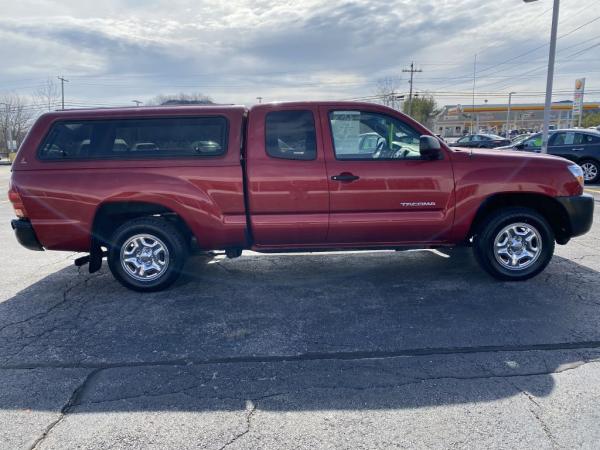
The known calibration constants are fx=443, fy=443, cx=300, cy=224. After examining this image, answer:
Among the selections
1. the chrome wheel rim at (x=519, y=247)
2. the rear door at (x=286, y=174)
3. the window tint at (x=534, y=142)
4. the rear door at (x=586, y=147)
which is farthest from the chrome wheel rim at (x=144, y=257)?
the window tint at (x=534, y=142)

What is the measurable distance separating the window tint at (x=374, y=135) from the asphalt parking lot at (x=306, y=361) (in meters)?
1.47

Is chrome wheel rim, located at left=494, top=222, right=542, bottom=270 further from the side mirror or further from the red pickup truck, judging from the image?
the side mirror

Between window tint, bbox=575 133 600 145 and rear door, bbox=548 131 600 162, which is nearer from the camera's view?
window tint, bbox=575 133 600 145

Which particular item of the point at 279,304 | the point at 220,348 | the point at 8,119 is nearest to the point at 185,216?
the point at 279,304

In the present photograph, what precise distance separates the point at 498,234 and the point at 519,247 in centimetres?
31

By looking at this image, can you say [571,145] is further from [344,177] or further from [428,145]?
[344,177]

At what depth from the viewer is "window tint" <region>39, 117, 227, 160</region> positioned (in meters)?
4.64

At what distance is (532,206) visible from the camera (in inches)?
199

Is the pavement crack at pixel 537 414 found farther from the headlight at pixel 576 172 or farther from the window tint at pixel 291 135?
the headlight at pixel 576 172

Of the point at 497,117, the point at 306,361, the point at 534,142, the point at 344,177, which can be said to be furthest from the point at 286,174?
the point at 497,117

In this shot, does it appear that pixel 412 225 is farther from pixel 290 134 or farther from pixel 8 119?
pixel 8 119

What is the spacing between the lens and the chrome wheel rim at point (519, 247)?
4.92 meters

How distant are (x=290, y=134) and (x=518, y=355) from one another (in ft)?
9.69

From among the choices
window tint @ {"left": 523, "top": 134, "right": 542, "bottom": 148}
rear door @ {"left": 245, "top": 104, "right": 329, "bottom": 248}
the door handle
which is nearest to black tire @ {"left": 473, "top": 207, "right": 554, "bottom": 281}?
the door handle
